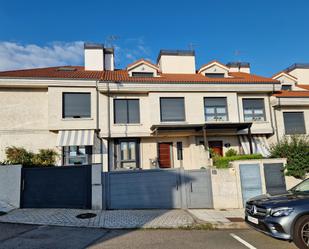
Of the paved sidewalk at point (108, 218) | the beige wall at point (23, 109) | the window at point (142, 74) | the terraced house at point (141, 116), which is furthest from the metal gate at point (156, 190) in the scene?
the window at point (142, 74)

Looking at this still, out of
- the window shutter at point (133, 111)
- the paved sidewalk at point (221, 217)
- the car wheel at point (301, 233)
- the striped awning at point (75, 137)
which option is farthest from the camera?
the window shutter at point (133, 111)

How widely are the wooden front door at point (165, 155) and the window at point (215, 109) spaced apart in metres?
3.83

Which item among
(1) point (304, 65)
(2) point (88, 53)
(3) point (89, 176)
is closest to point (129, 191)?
(3) point (89, 176)

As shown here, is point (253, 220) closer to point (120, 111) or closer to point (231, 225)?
point (231, 225)

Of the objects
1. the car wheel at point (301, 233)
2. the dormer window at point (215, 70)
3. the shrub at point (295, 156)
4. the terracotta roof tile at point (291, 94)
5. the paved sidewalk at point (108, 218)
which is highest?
the dormer window at point (215, 70)

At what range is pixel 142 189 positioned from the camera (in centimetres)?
1227

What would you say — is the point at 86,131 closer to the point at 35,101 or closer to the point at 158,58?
the point at 35,101

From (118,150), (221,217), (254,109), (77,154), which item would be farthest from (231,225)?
(254,109)

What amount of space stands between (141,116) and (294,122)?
12.9 metres

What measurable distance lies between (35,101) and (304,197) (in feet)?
57.2

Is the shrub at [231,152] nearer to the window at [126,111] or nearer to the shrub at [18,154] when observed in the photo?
Answer: the window at [126,111]

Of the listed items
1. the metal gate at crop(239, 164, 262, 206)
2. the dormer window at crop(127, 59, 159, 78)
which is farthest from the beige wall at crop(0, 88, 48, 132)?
the metal gate at crop(239, 164, 262, 206)

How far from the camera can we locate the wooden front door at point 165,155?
18.9 m

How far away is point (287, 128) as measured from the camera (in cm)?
2027
